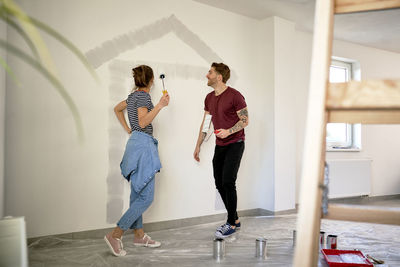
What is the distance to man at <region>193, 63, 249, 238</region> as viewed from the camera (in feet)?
8.78

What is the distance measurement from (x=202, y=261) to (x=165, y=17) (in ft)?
7.18

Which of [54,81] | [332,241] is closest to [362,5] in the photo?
[54,81]

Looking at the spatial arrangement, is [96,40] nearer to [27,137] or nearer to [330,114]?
[27,137]

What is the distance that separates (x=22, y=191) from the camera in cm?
243

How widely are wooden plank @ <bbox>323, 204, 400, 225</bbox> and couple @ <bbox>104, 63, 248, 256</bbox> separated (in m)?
1.76

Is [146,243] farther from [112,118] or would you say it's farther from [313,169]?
[313,169]

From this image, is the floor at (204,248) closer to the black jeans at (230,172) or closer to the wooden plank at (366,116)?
the black jeans at (230,172)

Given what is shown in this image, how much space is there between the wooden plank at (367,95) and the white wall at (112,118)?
7.73 ft

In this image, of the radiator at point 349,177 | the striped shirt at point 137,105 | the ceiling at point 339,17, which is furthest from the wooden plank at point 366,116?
the radiator at point 349,177

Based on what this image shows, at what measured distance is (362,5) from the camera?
73 centimetres

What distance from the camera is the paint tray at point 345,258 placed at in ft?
6.28

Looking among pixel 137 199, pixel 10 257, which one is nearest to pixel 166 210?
pixel 137 199

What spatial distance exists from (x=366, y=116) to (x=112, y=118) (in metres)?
2.42

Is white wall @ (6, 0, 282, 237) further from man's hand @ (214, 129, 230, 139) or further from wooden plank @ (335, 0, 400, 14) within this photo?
wooden plank @ (335, 0, 400, 14)
